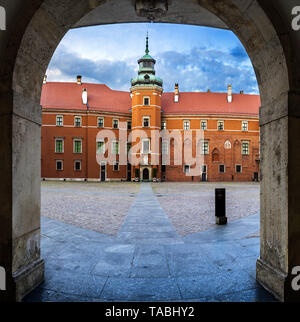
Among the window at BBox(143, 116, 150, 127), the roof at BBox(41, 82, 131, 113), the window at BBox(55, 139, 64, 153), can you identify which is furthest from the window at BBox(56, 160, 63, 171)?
the window at BBox(143, 116, 150, 127)

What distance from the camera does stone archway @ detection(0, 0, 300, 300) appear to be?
107 inches

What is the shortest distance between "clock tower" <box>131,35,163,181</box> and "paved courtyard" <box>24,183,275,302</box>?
34.5 metres

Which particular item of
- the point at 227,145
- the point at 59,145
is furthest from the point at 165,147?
the point at 59,145

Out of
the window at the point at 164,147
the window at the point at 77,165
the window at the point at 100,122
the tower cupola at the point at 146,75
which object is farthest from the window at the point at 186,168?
the window at the point at 77,165

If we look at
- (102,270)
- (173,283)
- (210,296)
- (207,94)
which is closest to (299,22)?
(210,296)

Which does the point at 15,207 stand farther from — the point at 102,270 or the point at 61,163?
the point at 61,163

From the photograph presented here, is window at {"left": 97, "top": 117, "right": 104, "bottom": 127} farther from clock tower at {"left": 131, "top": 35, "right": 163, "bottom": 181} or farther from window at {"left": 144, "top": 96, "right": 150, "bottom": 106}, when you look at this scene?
window at {"left": 144, "top": 96, "right": 150, "bottom": 106}

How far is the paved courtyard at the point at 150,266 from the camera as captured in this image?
294 cm

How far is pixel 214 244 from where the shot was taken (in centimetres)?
504

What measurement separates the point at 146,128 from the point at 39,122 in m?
38.3

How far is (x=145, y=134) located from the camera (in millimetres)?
41250

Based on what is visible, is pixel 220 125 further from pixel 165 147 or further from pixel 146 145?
pixel 146 145

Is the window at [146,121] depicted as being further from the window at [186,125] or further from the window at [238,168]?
the window at [238,168]

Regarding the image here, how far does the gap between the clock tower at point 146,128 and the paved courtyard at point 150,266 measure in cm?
3450
